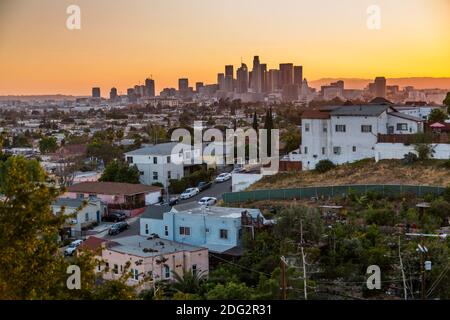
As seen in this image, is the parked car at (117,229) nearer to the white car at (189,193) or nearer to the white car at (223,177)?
the white car at (189,193)

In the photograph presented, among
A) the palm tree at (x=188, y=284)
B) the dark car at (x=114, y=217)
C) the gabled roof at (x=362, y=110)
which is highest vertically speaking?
the gabled roof at (x=362, y=110)

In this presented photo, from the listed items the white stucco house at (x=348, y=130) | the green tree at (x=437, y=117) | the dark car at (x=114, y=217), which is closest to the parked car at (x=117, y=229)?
the dark car at (x=114, y=217)

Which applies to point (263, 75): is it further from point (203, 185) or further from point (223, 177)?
point (203, 185)

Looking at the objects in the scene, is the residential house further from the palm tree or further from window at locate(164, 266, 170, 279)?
the palm tree

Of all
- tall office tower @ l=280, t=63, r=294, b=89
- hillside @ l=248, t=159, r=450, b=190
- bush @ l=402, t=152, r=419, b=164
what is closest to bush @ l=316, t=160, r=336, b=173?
hillside @ l=248, t=159, r=450, b=190

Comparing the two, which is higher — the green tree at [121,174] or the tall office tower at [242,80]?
the tall office tower at [242,80]

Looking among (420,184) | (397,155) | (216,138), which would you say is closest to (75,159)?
(216,138)
